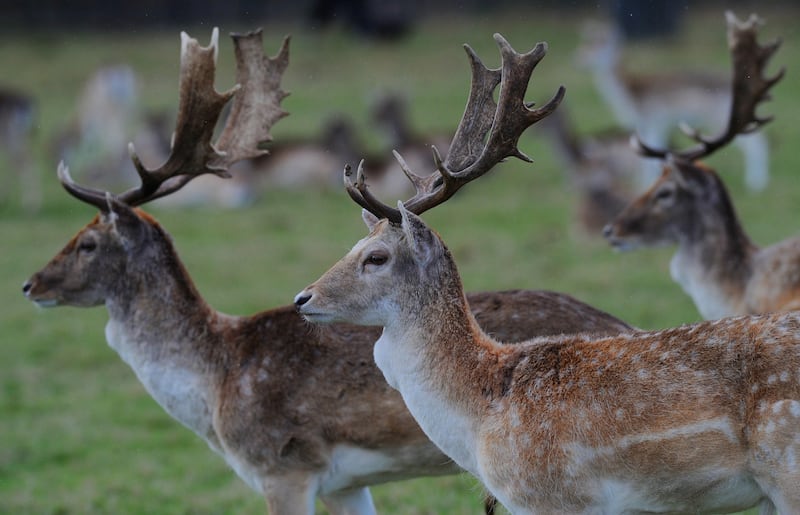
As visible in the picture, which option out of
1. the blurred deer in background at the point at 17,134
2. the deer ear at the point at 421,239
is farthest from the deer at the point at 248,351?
the blurred deer in background at the point at 17,134

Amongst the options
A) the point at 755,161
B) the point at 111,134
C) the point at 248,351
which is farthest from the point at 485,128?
the point at 111,134

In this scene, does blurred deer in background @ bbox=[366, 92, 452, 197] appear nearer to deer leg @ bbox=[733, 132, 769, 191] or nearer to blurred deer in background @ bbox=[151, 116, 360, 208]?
blurred deer in background @ bbox=[151, 116, 360, 208]

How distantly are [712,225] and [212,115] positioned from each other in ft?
9.62

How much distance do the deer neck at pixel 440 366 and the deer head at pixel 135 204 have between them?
1570 millimetres

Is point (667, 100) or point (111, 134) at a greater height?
point (667, 100)

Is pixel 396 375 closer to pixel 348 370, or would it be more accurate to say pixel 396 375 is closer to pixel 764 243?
pixel 348 370

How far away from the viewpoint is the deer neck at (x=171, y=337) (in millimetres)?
5285

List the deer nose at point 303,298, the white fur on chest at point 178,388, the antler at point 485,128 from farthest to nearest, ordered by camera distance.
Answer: the white fur on chest at point 178,388 → the antler at point 485,128 → the deer nose at point 303,298

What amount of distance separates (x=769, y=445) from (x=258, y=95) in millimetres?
3297

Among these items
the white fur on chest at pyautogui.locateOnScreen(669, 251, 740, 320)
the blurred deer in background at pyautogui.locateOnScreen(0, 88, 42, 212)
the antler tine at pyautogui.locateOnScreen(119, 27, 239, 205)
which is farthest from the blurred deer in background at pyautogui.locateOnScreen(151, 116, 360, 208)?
the antler tine at pyautogui.locateOnScreen(119, 27, 239, 205)

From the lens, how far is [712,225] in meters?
7.11

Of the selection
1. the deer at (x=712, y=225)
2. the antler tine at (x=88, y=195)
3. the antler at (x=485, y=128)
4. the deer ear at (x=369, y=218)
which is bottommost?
the deer at (x=712, y=225)

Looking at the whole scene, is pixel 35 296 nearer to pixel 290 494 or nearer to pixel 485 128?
pixel 290 494

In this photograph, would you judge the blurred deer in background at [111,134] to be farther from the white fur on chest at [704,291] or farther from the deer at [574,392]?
the deer at [574,392]
